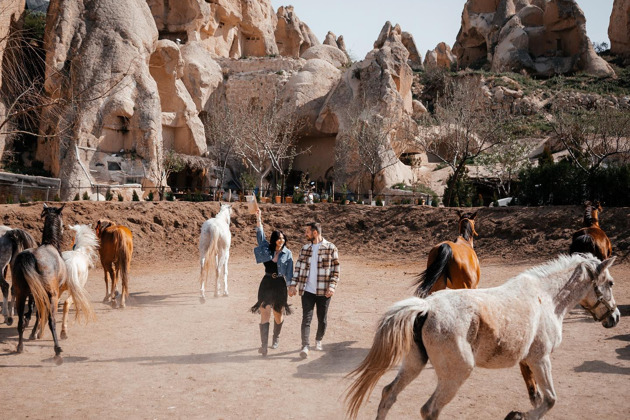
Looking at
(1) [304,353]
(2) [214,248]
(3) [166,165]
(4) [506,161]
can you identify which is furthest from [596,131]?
(1) [304,353]

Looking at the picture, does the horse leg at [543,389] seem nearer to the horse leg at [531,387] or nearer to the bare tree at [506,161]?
the horse leg at [531,387]

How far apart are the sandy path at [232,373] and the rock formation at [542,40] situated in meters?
54.4

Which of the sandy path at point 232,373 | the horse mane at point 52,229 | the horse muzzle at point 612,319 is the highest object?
the horse mane at point 52,229

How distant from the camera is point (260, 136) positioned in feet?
108

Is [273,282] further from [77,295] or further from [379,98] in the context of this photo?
[379,98]

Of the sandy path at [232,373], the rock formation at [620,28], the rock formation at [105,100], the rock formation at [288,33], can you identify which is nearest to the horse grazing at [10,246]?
the sandy path at [232,373]

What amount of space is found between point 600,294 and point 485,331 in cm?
173

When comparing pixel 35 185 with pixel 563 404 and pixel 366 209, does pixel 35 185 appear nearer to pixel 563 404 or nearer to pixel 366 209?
pixel 366 209

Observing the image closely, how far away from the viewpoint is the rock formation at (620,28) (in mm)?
56141

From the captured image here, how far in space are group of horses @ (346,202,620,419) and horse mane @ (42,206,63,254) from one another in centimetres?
567

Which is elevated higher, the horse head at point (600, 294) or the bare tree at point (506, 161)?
the bare tree at point (506, 161)

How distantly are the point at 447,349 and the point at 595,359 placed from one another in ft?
13.7

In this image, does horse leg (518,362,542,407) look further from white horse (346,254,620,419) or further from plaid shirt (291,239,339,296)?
plaid shirt (291,239,339,296)

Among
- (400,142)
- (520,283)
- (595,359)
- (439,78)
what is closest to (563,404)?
(520,283)
